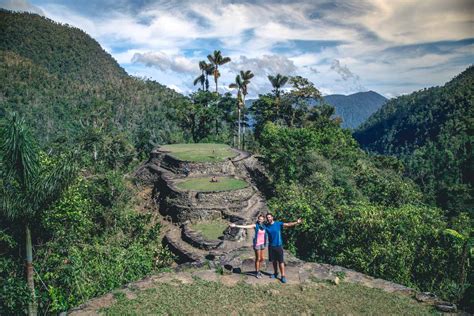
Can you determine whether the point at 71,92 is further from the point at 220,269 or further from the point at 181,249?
the point at 220,269

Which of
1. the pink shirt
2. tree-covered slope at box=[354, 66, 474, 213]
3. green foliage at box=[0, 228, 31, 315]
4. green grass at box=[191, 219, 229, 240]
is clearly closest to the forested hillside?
green foliage at box=[0, 228, 31, 315]

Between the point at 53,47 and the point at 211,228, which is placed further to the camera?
the point at 53,47

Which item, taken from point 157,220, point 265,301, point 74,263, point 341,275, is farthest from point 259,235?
point 157,220

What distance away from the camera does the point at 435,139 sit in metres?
86.1

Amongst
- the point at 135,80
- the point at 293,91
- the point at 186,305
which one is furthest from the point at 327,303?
the point at 135,80

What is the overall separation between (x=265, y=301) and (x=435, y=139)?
89.9 metres

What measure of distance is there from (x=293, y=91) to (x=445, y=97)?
70.2 metres

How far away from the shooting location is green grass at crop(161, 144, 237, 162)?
28.9 metres

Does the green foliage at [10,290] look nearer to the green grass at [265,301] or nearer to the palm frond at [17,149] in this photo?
the palm frond at [17,149]

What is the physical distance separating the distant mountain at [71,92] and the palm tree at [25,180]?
30464 millimetres

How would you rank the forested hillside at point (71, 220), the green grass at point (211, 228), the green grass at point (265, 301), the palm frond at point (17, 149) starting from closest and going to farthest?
the green grass at point (265, 301)
the palm frond at point (17, 149)
the forested hillside at point (71, 220)
the green grass at point (211, 228)

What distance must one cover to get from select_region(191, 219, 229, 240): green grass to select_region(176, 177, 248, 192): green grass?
2506 mm

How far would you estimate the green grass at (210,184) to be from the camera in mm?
24467

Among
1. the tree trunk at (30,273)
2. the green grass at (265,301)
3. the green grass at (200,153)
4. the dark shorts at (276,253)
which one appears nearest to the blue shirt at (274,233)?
the dark shorts at (276,253)
